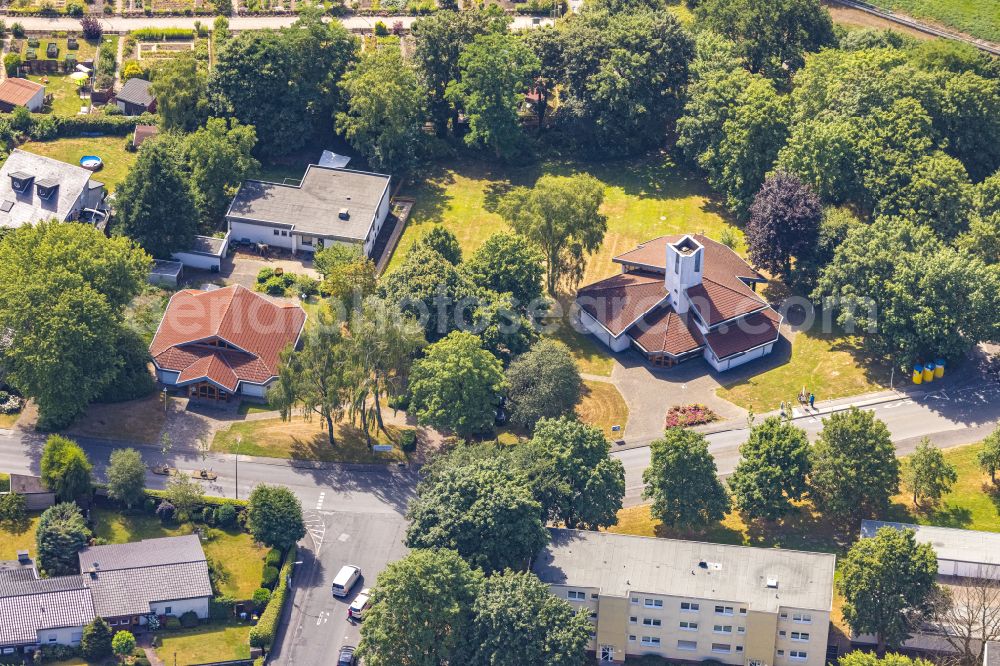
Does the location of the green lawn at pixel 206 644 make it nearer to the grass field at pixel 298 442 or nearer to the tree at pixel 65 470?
the tree at pixel 65 470

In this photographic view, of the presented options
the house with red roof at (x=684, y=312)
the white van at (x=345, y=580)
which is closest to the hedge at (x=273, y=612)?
the white van at (x=345, y=580)

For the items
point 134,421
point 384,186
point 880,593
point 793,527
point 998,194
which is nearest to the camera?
point 880,593

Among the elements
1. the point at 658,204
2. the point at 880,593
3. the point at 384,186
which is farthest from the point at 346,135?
the point at 880,593

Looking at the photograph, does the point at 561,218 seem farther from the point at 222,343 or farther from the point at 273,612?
the point at 273,612

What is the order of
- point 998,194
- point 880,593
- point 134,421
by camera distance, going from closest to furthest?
point 880,593 → point 134,421 → point 998,194

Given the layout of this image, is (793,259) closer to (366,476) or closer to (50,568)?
(366,476)

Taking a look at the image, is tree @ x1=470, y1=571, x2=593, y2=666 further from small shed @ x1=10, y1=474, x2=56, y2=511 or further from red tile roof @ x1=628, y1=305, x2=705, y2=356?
small shed @ x1=10, y1=474, x2=56, y2=511

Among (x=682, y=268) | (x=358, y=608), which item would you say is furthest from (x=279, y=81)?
(x=358, y=608)
